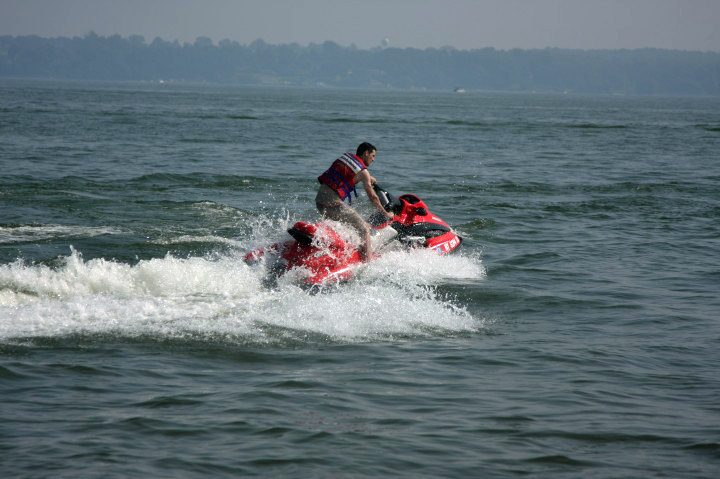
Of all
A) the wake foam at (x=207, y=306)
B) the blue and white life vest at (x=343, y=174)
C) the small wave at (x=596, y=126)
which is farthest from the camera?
the small wave at (x=596, y=126)

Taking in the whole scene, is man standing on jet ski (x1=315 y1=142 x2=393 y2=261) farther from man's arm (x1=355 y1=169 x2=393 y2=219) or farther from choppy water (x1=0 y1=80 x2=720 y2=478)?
choppy water (x1=0 y1=80 x2=720 y2=478)

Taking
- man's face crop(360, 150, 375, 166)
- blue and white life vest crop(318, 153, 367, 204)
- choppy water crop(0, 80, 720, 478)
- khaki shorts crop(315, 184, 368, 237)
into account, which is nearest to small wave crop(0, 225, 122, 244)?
choppy water crop(0, 80, 720, 478)

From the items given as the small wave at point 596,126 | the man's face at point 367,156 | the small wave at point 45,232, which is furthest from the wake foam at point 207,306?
the small wave at point 596,126

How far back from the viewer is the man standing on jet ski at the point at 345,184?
10078 mm

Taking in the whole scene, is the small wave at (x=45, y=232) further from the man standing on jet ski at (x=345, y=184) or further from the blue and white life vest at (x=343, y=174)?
the blue and white life vest at (x=343, y=174)

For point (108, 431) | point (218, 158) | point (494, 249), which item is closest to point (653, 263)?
point (494, 249)

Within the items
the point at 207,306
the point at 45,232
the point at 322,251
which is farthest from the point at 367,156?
the point at 45,232

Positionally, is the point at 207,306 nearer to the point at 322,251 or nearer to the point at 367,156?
the point at 322,251

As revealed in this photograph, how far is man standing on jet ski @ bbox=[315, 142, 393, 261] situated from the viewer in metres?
10.1

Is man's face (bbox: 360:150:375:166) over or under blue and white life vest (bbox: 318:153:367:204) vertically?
over

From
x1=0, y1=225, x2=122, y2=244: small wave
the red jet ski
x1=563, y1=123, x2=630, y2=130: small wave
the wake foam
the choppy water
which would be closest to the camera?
the choppy water

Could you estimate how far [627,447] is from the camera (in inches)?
229

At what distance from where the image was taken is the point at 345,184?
10.2 m

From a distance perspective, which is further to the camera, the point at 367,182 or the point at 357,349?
the point at 367,182
